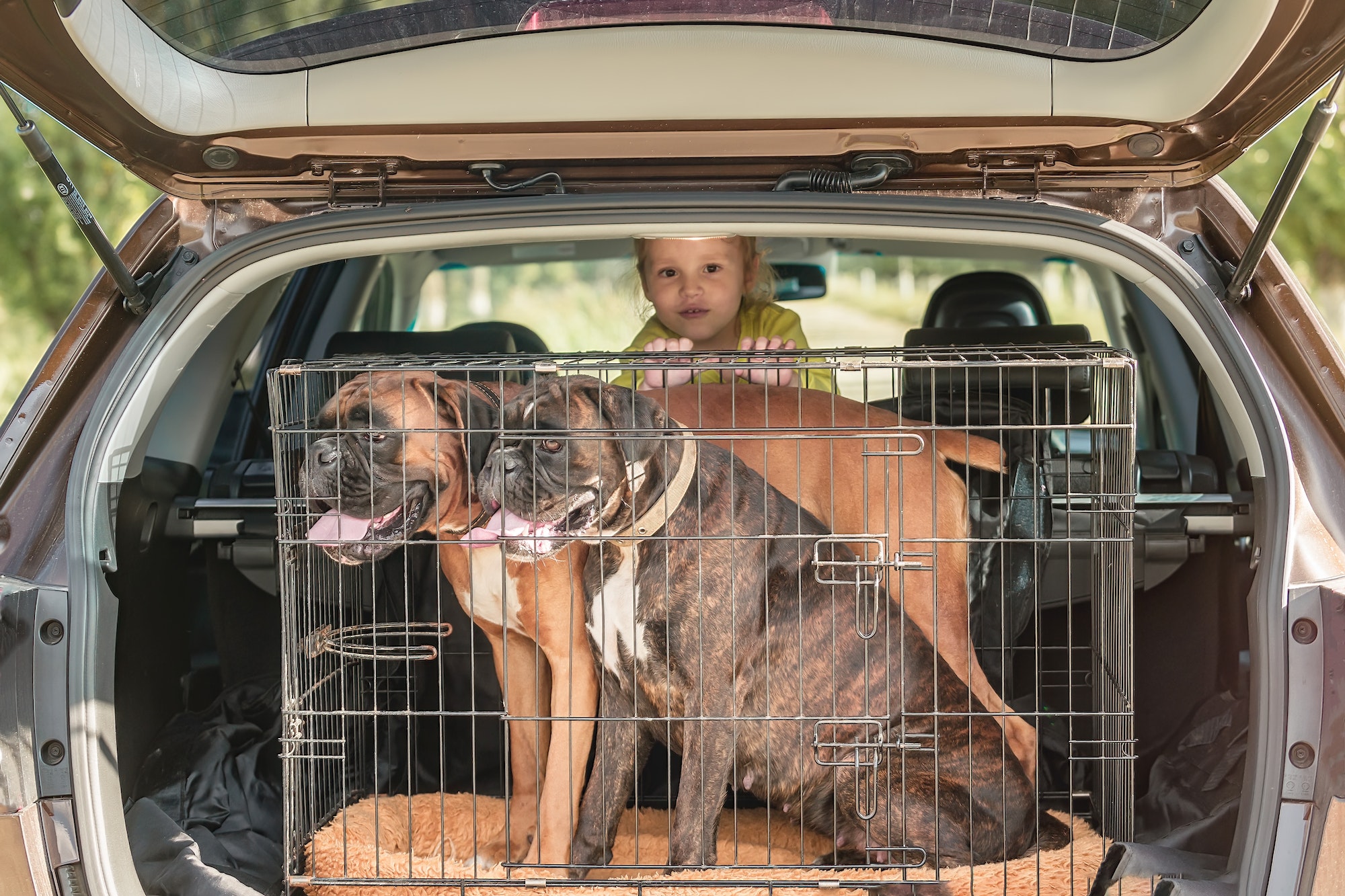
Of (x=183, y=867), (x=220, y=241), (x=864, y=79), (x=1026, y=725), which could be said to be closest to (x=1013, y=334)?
(x=1026, y=725)

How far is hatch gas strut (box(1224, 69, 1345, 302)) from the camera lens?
1.97 metres

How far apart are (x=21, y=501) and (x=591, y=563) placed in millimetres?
1106

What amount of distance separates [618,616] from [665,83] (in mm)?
1097

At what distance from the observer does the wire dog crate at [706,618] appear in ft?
7.84

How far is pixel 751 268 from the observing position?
3.85 metres

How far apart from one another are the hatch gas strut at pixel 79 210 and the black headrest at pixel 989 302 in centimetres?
296

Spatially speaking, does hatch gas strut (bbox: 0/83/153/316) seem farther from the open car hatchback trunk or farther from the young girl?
the young girl

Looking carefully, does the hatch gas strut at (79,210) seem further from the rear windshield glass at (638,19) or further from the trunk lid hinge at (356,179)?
the trunk lid hinge at (356,179)

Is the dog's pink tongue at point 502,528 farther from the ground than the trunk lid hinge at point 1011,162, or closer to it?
closer to it

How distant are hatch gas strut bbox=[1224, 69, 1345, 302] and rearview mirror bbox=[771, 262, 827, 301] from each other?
270cm

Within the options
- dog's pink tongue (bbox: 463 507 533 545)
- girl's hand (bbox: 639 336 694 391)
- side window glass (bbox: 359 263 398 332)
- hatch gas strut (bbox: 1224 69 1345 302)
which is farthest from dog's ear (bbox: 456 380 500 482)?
side window glass (bbox: 359 263 398 332)

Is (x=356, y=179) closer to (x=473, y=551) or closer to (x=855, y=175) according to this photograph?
(x=473, y=551)

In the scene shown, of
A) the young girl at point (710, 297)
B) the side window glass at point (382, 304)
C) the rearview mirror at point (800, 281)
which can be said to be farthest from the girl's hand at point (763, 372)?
the side window glass at point (382, 304)

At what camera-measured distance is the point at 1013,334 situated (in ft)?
10.6
